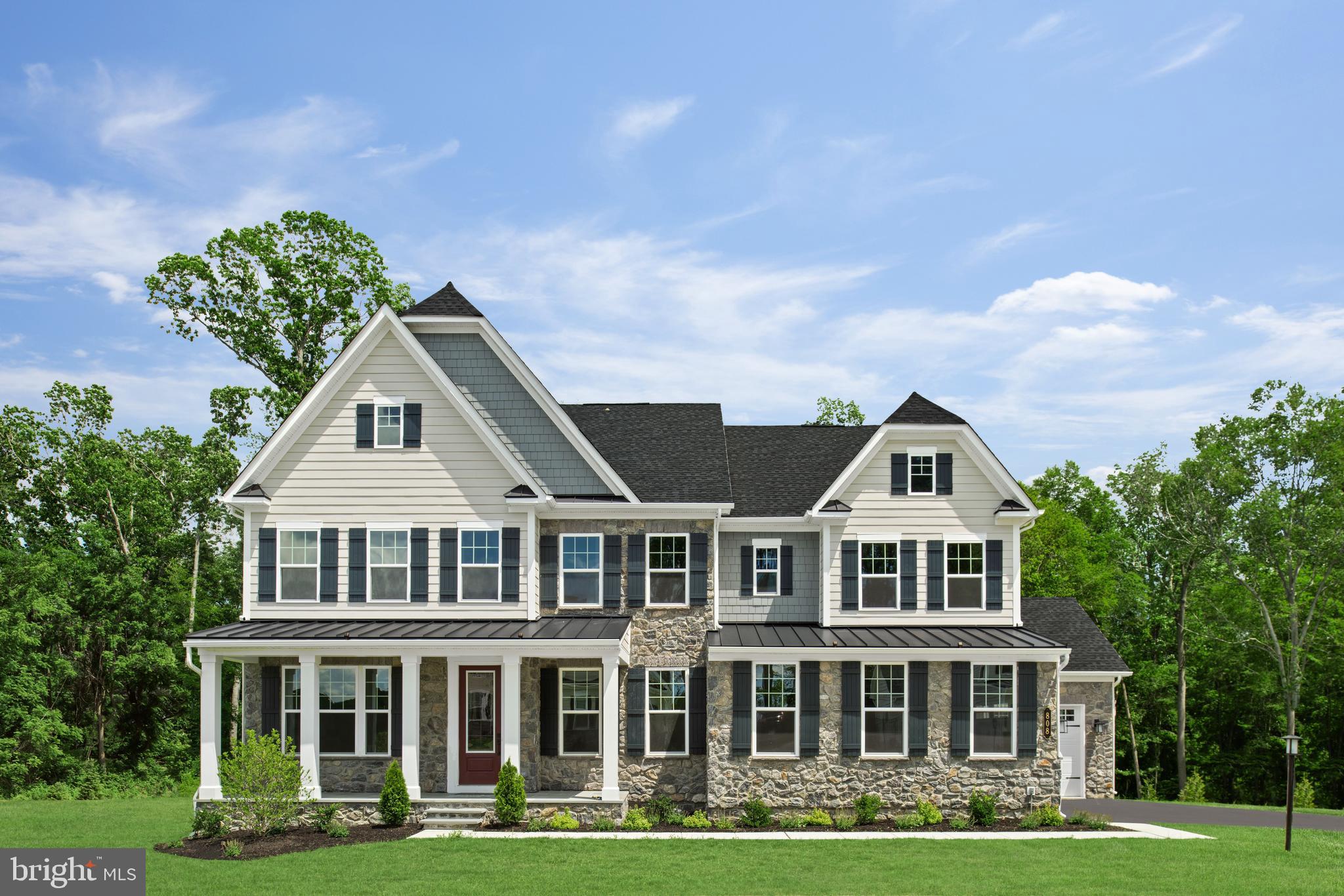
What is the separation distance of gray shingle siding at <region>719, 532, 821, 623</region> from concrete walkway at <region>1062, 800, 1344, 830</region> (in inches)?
286

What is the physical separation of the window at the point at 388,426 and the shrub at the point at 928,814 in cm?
1249

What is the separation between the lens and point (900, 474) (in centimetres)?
2277

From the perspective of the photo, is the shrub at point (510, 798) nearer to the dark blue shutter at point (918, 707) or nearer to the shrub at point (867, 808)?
the shrub at point (867, 808)

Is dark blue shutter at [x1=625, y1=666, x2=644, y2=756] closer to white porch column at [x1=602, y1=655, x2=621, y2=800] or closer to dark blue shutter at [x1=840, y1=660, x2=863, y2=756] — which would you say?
white porch column at [x1=602, y1=655, x2=621, y2=800]

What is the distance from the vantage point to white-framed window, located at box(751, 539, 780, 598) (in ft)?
76.2

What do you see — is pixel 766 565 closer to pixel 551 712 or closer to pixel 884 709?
pixel 884 709

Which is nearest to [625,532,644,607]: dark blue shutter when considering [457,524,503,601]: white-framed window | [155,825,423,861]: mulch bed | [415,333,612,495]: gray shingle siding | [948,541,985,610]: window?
[415,333,612,495]: gray shingle siding

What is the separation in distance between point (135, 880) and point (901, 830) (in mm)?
12673

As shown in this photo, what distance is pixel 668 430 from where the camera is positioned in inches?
1001

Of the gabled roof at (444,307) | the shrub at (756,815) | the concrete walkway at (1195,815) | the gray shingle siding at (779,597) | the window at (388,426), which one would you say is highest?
the gabled roof at (444,307)

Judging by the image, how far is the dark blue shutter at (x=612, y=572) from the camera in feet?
72.1

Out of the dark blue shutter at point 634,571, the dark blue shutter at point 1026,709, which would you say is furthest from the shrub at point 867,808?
the dark blue shutter at point 634,571

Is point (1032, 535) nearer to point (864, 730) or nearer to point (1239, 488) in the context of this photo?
point (1239, 488)

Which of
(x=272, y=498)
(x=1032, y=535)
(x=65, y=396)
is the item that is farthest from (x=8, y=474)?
(x=1032, y=535)
